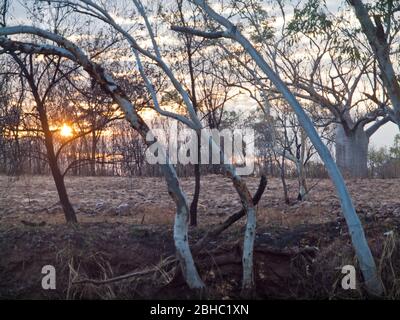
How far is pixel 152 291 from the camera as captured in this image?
21.9ft

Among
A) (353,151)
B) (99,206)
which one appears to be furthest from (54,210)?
(353,151)

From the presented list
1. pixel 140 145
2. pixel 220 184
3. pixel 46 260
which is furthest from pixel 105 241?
pixel 140 145

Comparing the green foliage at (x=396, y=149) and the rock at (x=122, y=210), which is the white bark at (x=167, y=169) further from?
the green foliage at (x=396, y=149)

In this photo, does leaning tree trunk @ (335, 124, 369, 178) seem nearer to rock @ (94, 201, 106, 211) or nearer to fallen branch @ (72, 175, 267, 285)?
rock @ (94, 201, 106, 211)

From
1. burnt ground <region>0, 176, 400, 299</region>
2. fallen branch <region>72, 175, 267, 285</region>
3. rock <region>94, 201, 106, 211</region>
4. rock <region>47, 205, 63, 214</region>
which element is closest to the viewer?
fallen branch <region>72, 175, 267, 285</region>

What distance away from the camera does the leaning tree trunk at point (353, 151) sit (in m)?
23.0

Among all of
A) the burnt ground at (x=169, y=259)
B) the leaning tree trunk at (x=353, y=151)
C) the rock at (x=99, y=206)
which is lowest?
the burnt ground at (x=169, y=259)

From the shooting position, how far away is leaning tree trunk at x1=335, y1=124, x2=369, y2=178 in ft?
75.6

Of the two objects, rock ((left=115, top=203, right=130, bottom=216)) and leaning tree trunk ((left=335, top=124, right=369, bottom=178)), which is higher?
leaning tree trunk ((left=335, top=124, right=369, bottom=178))

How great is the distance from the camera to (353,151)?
23203 mm

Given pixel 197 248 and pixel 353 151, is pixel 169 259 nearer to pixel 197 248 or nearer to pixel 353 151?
pixel 197 248

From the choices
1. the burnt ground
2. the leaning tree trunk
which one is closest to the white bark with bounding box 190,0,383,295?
the burnt ground

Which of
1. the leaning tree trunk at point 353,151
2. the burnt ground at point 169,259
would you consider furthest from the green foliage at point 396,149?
the burnt ground at point 169,259
